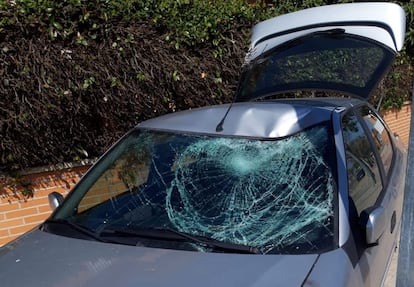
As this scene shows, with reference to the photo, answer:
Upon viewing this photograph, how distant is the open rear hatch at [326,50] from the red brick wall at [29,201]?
1837 mm

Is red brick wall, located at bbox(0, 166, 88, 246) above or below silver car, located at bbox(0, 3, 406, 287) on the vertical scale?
below

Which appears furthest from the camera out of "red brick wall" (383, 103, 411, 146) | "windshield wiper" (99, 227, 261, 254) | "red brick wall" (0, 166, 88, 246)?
"red brick wall" (383, 103, 411, 146)

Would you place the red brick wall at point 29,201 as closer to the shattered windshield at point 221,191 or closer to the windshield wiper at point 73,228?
the shattered windshield at point 221,191

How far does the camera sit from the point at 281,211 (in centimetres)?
239

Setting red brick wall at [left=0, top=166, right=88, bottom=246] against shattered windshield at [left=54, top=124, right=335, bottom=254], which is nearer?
shattered windshield at [left=54, top=124, right=335, bottom=254]

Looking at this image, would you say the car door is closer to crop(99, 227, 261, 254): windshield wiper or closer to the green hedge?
crop(99, 227, 261, 254): windshield wiper

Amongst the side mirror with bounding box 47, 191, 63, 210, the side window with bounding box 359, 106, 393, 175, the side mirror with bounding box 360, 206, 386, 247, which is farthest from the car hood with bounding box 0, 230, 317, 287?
the side window with bounding box 359, 106, 393, 175

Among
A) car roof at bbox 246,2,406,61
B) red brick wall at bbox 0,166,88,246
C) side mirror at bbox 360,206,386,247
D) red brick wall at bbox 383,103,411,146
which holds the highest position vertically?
car roof at bbox 246,2,406,61

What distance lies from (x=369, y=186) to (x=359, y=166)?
135 mm

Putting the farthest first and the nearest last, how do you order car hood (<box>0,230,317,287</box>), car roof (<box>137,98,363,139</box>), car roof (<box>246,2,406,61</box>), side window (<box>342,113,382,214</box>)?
car roof (<box>246,2,406,61</box>) → car roof (<box>137,98,363,139</box>) → side window (<box>342,113,382,214</box>) → car hood (<box>0,230,317,287</box>)

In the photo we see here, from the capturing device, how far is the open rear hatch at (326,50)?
131 inches

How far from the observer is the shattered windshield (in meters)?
2.28

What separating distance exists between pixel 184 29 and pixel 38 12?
1.41 metres

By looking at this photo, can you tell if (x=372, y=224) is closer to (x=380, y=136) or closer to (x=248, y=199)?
(x=248, y=199)
